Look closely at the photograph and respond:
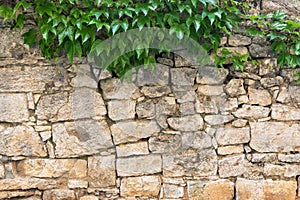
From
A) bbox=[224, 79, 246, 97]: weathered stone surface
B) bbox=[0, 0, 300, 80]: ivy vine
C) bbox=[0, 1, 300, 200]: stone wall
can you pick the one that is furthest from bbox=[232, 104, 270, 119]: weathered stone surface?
bbox=[0, 0, 300, 80]: ivy vine

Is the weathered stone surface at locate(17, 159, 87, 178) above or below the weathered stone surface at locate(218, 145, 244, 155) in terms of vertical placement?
below

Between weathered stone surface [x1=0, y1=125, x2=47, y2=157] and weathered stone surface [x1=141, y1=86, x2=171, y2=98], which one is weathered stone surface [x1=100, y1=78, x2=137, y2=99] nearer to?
weathered stone surface [x1=141, y1=86, x2=171, y2=98]

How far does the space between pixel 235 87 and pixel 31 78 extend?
57.3 inches

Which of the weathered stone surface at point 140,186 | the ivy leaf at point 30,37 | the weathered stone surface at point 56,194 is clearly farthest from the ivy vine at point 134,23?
the weathered stone surface at point 56,194

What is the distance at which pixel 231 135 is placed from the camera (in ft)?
7.91

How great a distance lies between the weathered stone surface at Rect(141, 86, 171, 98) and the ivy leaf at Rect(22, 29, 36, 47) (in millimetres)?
816

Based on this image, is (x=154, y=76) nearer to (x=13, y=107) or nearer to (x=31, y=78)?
(x=31, y=78)

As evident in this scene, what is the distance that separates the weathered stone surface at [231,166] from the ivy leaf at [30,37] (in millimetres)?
1580

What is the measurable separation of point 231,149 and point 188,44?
834 millimetres

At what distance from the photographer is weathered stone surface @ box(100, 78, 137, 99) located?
2316 millimetres

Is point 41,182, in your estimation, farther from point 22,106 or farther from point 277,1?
point 277,1

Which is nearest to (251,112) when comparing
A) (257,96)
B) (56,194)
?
(257,96)

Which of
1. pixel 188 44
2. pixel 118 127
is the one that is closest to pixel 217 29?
pixel 188 44

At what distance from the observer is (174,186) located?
240 cm
